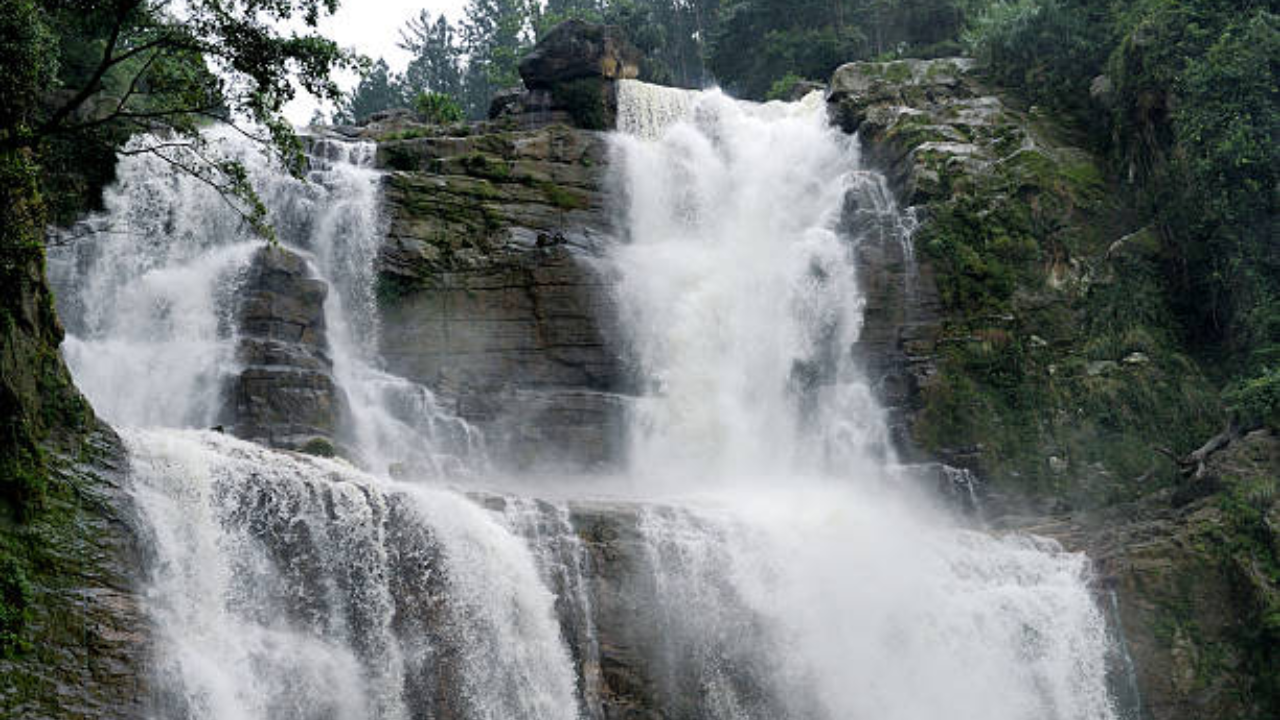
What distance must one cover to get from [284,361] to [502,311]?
17.1 ft

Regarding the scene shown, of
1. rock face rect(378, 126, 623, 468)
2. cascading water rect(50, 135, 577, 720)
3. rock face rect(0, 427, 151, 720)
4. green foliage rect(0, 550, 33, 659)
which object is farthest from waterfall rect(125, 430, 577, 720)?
rock face rect(378, 126, 623, 468)

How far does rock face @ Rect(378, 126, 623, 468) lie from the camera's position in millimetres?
23359

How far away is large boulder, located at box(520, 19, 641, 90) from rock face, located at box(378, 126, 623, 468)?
21.7 feet

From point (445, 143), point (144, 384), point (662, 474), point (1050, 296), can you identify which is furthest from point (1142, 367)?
point (144, 384)

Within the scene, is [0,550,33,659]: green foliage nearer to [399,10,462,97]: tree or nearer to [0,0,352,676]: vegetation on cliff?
[0,0,352,676]: vegetation on cliff

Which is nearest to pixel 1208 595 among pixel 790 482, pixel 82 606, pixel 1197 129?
pixel 790 482

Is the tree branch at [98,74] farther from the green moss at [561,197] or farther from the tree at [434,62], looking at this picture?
the tree at [434,62]

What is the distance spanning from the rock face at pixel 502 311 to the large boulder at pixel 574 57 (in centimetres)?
661

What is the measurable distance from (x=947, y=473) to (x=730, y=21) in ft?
94.2

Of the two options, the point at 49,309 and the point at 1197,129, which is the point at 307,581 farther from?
the point at 1197,129

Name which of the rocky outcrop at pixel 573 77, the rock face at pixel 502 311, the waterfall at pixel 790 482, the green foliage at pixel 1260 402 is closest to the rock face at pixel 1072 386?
the green foliage at pixel 1260 402

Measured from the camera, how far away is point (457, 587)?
607 inches

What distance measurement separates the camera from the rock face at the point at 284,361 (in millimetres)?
19922

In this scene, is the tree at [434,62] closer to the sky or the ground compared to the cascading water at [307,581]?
closer to the sky
